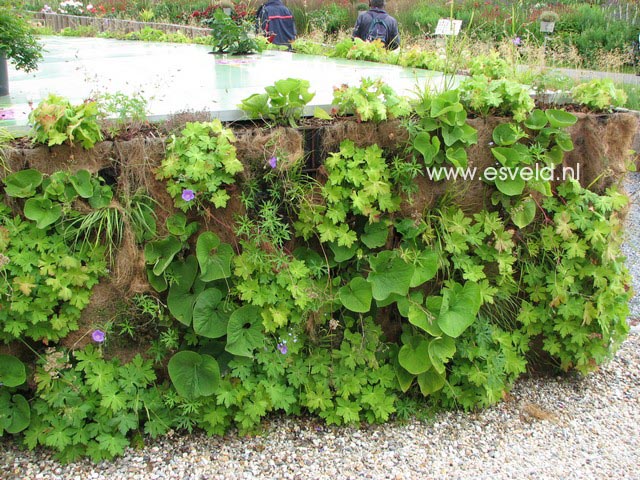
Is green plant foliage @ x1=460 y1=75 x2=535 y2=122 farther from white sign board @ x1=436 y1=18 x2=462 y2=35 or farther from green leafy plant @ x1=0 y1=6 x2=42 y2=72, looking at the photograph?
green leafy plant @ x1=0 y1=6 x2=42 y2=72

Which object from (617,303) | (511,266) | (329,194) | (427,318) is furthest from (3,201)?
(617,303)

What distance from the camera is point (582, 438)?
2619 mm

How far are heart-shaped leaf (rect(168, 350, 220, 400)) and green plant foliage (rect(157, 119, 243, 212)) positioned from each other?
23.4 inches

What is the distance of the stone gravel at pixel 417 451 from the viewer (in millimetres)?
2342

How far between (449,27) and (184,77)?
1.88 metres

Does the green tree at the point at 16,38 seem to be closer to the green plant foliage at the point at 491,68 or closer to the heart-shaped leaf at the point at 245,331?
the heart-shaped leaf at the point at 245,331

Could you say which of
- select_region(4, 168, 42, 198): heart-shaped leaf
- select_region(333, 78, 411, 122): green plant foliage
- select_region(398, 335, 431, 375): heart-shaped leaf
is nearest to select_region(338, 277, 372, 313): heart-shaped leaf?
select_region(398, 335, 431, 375): heart-shaped leaf

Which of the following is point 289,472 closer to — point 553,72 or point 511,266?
point 511,266

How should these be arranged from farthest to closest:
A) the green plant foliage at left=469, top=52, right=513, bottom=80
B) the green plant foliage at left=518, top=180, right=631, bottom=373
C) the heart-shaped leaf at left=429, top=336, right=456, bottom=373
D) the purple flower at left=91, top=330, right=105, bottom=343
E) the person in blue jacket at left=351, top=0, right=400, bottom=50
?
the person in blue jacket at left=351, top=0, right=400, bottom=50
the green plant foliage at left=469, top=52, right=513, bottom=80
the green plant foliage at left=518, top=180, right=631, bottom=373
the heart-shaped leaf at left=429, top=336, right=456, bottom=373
the purple flower at left=91, top=330, right=105, bottom=343

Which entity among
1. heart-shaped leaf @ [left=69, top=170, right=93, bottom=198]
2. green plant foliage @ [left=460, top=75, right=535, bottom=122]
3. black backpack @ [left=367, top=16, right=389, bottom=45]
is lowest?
heart-shaped leaf @ [left=69, top=170, right=93, bottom=198]

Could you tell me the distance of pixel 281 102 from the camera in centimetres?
258

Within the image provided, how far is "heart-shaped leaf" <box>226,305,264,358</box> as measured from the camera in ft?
7.95

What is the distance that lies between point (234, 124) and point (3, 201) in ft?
3.21

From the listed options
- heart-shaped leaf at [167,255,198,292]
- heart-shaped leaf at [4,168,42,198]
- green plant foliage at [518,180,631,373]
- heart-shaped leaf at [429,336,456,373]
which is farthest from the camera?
green plant foliage at [518,180,631,373]
